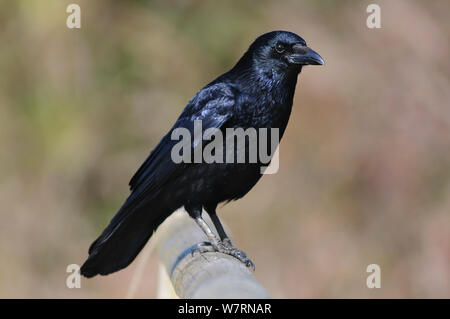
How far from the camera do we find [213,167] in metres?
3.71

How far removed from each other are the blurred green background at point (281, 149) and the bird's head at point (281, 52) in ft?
10.2

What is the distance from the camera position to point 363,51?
23.4ft

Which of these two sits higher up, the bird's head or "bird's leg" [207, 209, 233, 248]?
the bird's head

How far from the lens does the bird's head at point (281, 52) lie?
3.80 meters

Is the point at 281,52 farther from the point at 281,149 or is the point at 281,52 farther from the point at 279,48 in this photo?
the point at 281,149

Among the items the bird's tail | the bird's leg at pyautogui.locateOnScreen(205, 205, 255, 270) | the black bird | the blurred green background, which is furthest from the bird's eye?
the blurred green background

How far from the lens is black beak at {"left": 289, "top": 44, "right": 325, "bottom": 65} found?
3.74 meters

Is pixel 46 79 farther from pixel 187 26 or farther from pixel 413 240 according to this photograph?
pixel 413 240

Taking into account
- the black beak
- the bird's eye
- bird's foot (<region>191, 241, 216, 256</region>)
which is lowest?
bird's foot (<region>191, 241, 216, 256</region>)

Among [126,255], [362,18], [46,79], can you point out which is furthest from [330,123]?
[126,255]

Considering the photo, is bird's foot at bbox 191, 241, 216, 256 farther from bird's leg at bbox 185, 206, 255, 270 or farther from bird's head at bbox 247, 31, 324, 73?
bird's head at bbox 247, 31, 324, 73

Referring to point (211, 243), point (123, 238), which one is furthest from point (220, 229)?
point (123, 238)

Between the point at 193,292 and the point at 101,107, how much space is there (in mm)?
4939

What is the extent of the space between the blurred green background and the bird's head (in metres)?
3.10
